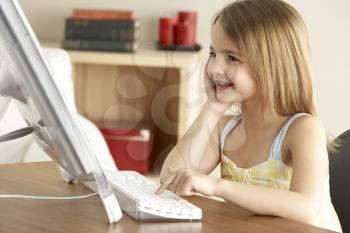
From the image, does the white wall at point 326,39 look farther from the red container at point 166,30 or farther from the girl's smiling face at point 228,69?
the girl's smiling face at point 228,69

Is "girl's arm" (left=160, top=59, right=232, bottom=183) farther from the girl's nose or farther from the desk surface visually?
the desk surface

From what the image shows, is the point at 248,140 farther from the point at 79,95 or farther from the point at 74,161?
the point at 79,95

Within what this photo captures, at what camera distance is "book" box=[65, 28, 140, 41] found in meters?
3.77

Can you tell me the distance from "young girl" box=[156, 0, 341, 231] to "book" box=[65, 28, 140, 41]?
2.06m

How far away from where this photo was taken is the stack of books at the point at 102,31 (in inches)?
148

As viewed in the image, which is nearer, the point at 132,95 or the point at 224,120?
the point at 224,120

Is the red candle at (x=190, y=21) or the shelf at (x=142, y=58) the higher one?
the red candle at (x=190, y=21)

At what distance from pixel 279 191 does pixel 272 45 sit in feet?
1.09

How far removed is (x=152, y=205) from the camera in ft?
4.23

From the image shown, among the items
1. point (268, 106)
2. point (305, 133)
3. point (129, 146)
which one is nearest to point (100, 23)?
point (129, 146)

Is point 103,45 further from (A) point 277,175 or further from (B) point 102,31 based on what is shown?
(A) point 277,175

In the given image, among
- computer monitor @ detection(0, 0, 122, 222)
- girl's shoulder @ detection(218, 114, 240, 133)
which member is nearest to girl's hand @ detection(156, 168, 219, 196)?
computer monitor @ detection(0, 0, 122, 222)

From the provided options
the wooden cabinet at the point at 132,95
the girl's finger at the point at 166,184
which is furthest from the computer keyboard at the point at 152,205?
the wooden cabinet at the point at 132,95

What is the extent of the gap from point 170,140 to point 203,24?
2.06 ft
